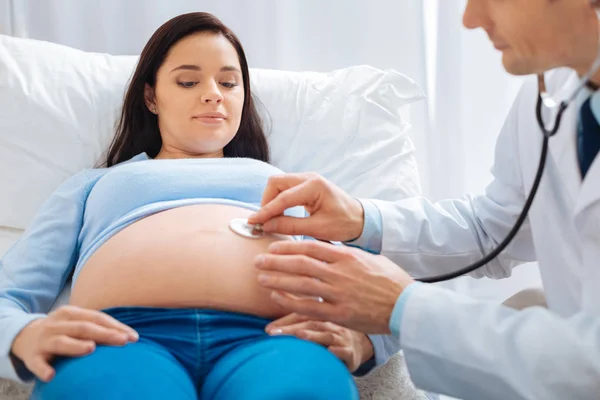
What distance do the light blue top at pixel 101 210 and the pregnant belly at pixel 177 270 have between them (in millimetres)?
90

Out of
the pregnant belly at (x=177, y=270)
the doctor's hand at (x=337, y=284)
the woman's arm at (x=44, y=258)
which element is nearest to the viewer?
the doctor's hand at (x=337, y=284)

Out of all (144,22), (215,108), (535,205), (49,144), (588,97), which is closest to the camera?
(588,97)

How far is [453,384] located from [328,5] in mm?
1541

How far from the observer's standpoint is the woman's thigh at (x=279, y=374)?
89 cm

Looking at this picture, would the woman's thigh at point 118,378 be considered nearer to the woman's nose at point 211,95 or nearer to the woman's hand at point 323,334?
the woman's hand at point 323,334

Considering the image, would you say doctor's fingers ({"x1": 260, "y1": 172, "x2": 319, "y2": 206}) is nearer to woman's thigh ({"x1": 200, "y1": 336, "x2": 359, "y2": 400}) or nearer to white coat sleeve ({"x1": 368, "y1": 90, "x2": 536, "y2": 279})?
white coat sleeve ({"x1": 368, "y1": 90, "x2": 536, "y2": 279})

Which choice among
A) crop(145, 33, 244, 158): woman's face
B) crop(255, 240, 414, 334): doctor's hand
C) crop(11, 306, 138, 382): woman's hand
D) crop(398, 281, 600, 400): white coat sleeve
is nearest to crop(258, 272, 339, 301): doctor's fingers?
crop(255, 240, 414, 334): doctor's hand

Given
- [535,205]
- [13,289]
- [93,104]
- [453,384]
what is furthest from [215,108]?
[453,384]

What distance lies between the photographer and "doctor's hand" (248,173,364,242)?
1180mm

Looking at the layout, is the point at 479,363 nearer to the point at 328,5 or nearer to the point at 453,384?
the point at 453,384

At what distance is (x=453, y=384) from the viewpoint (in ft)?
3.09

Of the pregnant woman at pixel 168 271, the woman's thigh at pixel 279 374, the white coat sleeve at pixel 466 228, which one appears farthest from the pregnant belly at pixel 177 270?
the white coat sleeve at pixel 466 228

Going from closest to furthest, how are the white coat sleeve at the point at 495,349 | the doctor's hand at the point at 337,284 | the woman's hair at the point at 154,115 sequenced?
1. the white coat sleeve at the point at 495,349
2. the doctor's hand at the point at 337,284
3. the woman's hair at the point at 154,115

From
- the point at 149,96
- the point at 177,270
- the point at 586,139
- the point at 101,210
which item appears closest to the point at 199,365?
the point at 177,270
